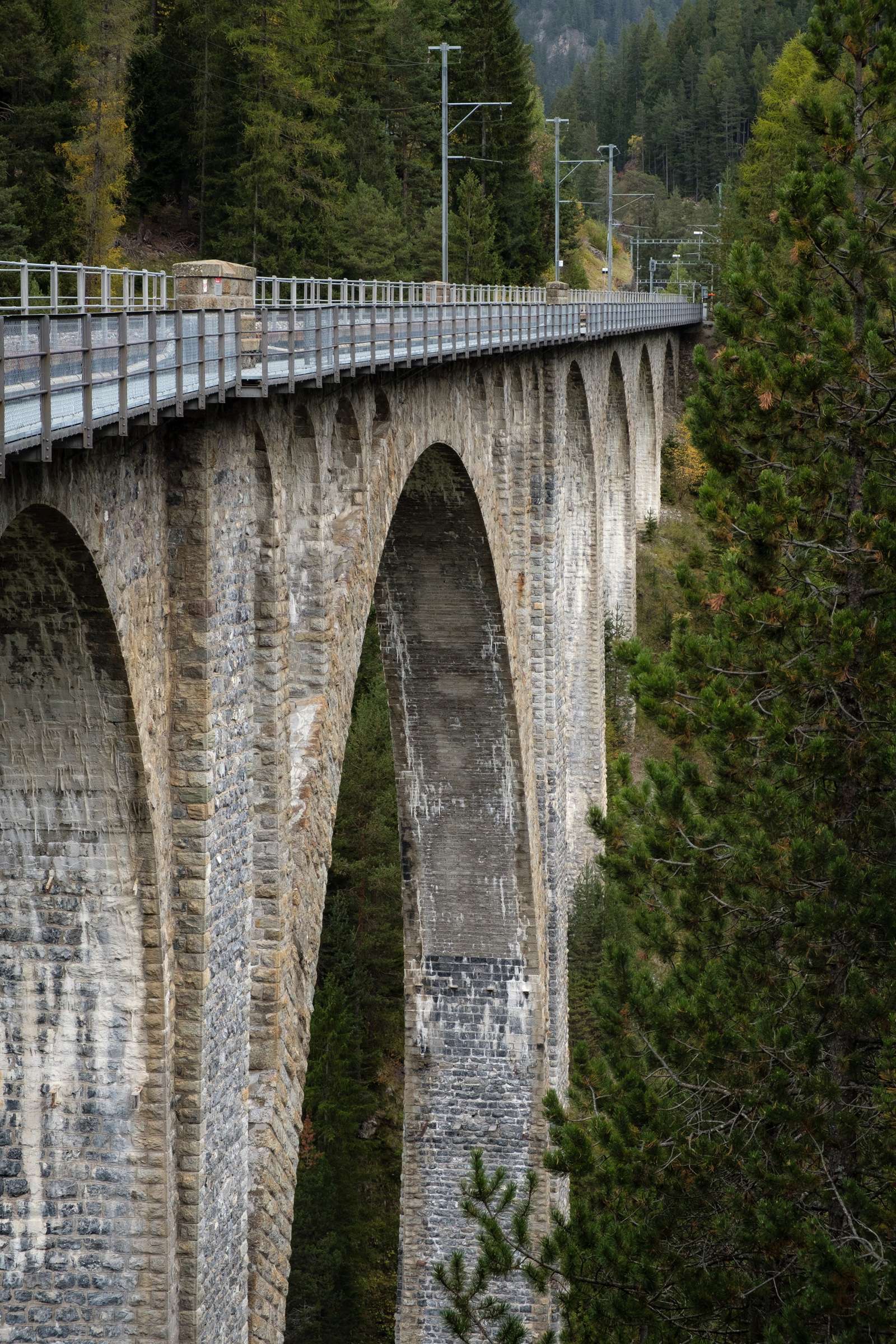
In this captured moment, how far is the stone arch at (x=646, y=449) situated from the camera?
6075 cm

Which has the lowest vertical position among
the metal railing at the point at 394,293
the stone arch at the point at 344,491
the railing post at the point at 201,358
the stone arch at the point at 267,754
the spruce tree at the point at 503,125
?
the stone arch at the point at 267,754

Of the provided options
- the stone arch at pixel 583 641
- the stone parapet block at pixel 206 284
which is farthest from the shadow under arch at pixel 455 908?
the stone parapet block at pixel 206 284

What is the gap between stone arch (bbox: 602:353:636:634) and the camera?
55.5 meters

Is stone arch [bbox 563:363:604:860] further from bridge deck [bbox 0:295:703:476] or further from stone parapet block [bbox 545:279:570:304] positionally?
bridge deck [bbox 0:295:703:476]

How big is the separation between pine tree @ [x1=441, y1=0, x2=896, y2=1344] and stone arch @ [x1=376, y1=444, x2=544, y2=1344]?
1371cm

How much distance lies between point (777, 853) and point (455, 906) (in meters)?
17.3

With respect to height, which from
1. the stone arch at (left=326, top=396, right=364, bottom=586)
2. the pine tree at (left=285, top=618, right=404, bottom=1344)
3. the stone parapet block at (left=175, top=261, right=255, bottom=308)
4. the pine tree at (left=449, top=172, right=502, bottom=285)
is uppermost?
the pine tree at (left=449, top=172, right=502, bottom=285)

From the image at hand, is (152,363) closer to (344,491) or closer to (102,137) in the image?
(344,491)

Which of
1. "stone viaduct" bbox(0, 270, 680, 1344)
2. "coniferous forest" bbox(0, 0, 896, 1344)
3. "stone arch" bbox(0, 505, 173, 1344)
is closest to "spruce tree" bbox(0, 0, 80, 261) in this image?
"stone viaduct" bbox(0, 270, 680, 1344)

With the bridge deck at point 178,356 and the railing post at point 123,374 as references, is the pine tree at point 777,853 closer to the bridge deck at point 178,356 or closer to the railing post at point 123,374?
the bridge deck at point 178,356

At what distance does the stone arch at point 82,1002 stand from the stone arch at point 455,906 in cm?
1671

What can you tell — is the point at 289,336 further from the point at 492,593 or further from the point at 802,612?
the point at 492,593

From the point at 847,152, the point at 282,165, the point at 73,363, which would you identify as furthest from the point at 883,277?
the point at 282,165

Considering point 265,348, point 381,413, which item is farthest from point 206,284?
point 381,413
